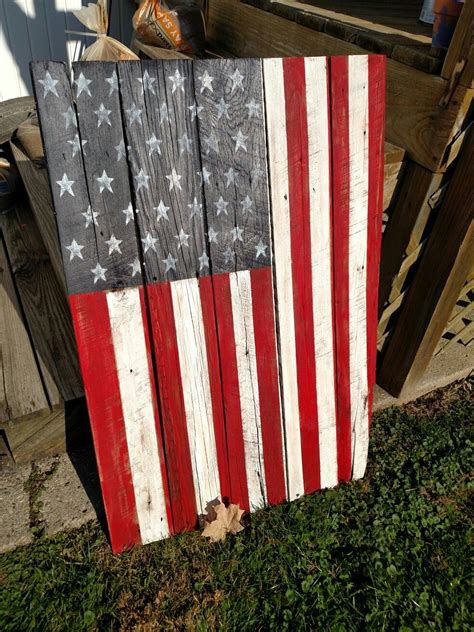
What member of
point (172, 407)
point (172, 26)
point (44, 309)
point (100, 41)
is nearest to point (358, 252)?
point (172, 407)

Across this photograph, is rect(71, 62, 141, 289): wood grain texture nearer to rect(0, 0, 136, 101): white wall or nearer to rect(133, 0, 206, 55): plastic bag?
rect(133, 0, 206, 55): plastic bag

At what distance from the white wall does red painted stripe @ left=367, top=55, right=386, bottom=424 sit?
11.7 feet

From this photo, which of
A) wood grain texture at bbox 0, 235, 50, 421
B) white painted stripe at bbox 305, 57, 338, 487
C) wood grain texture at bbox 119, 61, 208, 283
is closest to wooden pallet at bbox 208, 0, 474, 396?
white painted stripe at bbox 305, 57, 338, 487

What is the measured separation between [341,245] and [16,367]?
1538 mm

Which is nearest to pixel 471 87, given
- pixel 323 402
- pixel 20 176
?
pixel 323 402

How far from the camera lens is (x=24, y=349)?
2.74 meters

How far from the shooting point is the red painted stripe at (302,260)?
6.66 ft

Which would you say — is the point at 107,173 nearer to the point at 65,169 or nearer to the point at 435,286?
the point at 65,169

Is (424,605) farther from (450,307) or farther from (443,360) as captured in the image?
(443,360)

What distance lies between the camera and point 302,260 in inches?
88.4

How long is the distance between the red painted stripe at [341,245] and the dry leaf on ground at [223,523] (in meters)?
0.54

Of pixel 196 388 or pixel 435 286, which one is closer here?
pixel 196 388

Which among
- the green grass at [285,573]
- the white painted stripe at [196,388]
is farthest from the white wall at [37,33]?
the green grass at [285,573]

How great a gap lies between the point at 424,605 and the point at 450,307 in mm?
1375
